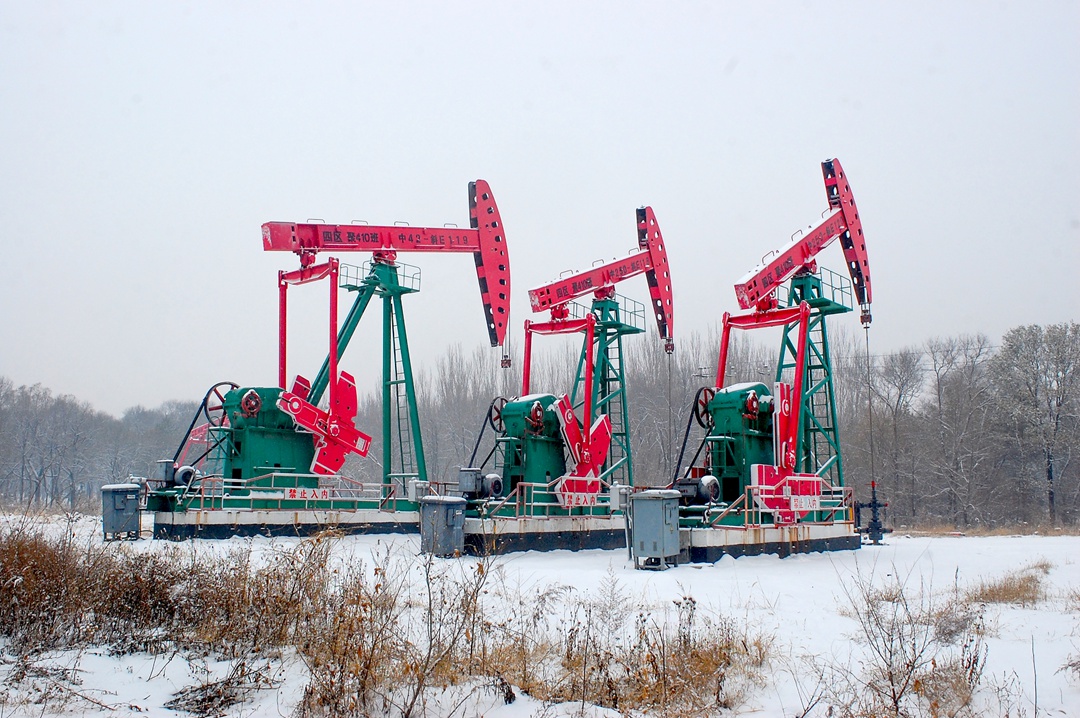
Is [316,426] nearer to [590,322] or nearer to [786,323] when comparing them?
[590,322]

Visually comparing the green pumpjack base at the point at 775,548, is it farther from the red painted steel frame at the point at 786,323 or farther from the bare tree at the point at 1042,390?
the bare tree at the point at 1042,390

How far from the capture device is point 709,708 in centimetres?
616

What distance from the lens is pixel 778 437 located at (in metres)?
17.3

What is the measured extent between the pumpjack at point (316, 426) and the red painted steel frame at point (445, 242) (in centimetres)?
3

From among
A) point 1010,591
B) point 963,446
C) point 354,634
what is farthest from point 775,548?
point 963,446

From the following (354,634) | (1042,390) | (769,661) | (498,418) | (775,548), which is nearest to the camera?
(354,634)

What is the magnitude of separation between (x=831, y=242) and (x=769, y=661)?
15.3 metres

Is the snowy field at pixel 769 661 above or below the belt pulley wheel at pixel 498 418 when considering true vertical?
below

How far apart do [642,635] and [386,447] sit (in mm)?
16640

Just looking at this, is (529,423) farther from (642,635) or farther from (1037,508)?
(1037,508)

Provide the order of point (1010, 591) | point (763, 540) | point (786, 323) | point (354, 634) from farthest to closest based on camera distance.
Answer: point (786, 323) < point (763, 540) < point (1010, 591) < point (354, 634)

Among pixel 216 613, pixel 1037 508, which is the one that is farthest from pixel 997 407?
pixel 216 613

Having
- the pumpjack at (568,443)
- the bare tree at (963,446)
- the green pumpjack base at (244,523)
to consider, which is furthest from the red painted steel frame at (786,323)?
the bare tree at (963,446)

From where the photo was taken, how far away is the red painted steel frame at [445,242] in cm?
2100
